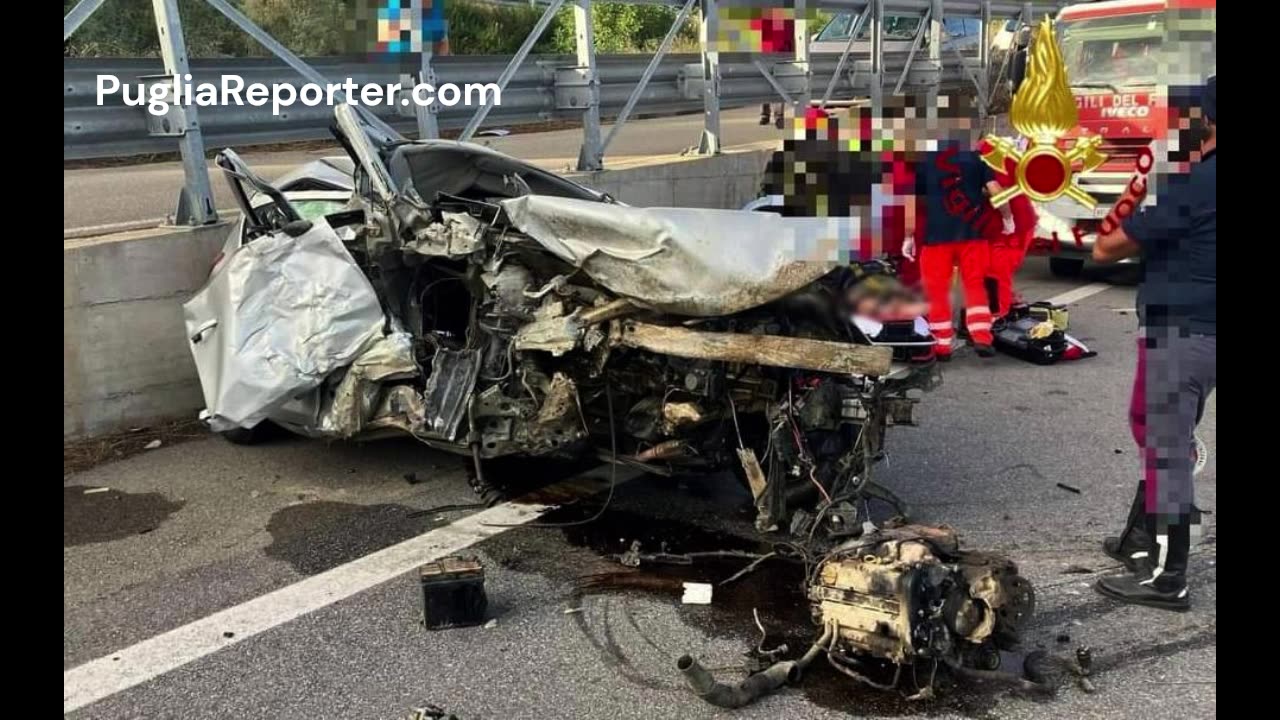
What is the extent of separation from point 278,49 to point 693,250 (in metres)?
3.95

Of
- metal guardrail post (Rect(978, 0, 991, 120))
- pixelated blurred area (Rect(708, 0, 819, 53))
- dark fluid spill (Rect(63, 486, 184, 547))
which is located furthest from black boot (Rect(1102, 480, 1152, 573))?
metal guardrail post (Rect(978, 0, 991, 120))

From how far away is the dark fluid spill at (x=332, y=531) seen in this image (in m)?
4.29

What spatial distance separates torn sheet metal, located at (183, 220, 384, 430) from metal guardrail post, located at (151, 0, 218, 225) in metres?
1.38

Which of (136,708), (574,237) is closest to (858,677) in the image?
(574,237)

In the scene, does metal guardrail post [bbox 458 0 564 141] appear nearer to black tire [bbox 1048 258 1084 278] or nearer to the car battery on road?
the car battery on road

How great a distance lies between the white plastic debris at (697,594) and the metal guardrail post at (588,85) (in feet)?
18.4

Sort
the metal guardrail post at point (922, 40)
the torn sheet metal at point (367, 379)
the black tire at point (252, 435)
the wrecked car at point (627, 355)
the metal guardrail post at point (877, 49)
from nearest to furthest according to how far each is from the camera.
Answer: the wrecked car at point (627, 355) → the torn sheet metal at point (367, 379) → the black tire at point (252, 435) → the metal guardrail post at point (877, 49) → the metal guardrail post at point (922, 40)

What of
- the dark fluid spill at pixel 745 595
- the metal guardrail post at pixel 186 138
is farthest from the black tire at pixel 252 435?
the dark fluid spill at pixel 745 595

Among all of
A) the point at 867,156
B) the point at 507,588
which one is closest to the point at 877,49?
the point at 867,156

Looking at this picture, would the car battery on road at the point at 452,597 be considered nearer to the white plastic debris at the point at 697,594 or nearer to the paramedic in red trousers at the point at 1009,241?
the white plastic debris at the point at 697,594

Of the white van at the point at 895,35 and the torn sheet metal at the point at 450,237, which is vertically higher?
the white van at the point at 895,35

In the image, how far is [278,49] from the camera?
6402 millimetres

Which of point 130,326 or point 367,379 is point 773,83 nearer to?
point 130,326

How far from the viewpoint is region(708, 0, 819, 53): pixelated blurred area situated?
33.1ft
